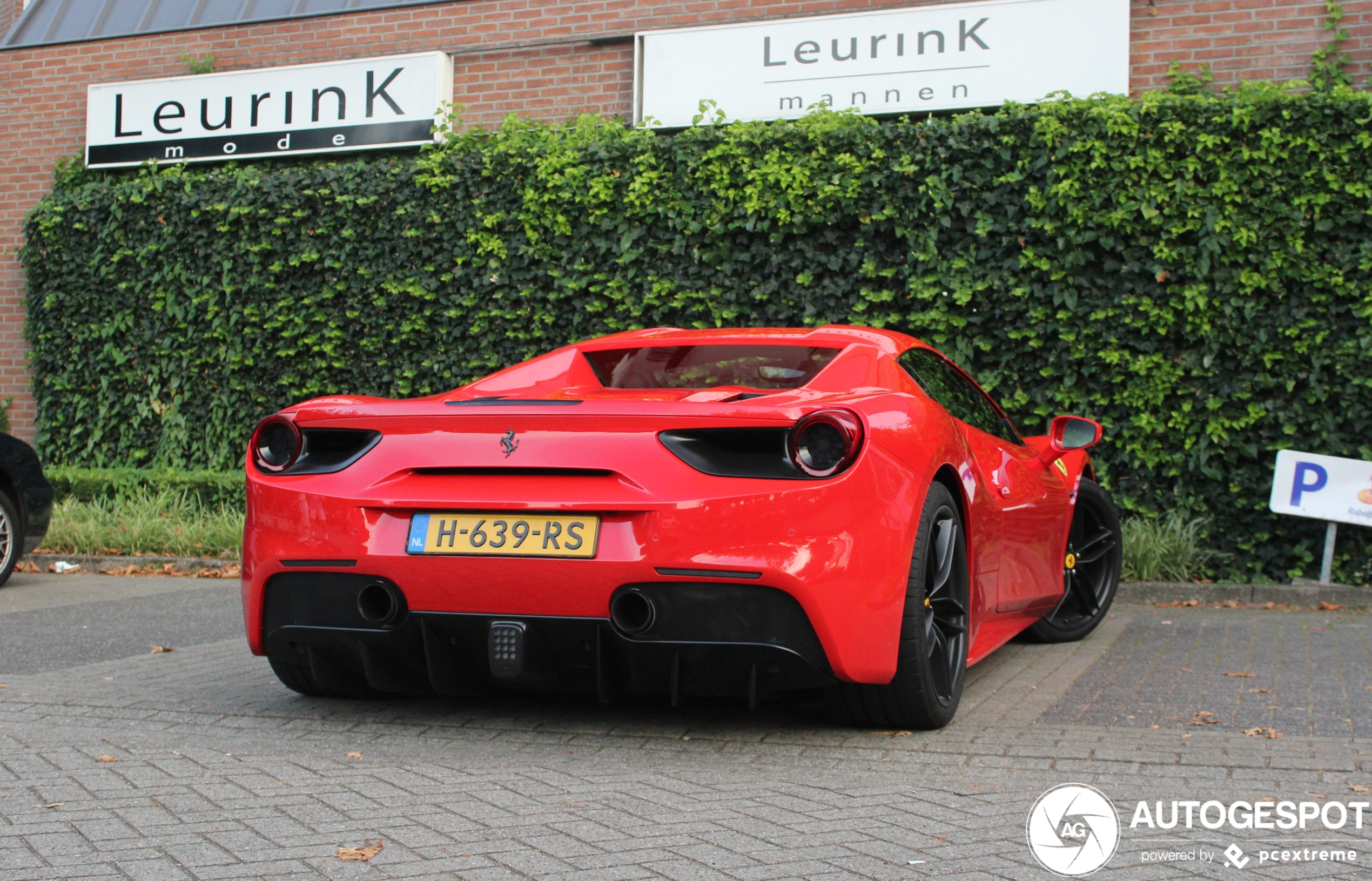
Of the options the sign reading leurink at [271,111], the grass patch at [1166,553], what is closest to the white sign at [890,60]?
the sign reading leurink at [271,111]

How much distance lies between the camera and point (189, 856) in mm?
2754

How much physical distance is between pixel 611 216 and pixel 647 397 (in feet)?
18.9

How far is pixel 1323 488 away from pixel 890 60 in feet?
15.3

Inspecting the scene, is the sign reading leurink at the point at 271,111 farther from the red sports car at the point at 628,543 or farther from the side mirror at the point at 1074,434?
the red sports car at the point at 628,543

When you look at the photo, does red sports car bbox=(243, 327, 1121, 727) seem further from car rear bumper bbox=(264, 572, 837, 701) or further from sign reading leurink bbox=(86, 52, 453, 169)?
sign reading leurink bbox=(86, 52, 453, 169)

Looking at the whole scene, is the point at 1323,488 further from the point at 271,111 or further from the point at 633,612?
the point at 271,111

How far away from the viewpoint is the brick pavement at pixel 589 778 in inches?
108

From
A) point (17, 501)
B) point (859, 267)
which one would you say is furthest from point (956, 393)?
point (17, 501)

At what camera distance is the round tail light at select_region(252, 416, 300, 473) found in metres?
3.91

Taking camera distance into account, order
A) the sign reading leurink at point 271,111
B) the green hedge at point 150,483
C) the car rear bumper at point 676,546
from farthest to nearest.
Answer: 1. the sign reading leurink at point 271,111
2. the green hedge at point 150,483
3. the car rear bumper at point 676,546

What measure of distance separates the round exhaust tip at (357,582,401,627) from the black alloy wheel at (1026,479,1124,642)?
3.41m

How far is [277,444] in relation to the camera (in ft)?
12.9

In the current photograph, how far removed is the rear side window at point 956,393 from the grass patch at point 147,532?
593cm

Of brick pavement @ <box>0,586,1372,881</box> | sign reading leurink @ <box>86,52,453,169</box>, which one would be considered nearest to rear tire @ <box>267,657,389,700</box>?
brick pavement @ <box>0,586,1372,881</box>
